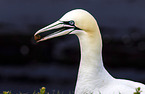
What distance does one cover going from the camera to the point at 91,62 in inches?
218

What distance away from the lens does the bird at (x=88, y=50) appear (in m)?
5.40

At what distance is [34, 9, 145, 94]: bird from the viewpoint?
17.7 ft

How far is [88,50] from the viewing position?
5496 millimetres

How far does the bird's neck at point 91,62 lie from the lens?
5.47 metres

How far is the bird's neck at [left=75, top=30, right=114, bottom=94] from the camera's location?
547cm

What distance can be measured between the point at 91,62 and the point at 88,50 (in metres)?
0.25

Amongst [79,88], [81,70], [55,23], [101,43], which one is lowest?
[79,88]

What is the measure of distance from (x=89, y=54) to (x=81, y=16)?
2.48ft

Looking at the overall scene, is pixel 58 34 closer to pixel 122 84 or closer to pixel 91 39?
pixel 91 39

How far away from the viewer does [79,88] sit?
562cm

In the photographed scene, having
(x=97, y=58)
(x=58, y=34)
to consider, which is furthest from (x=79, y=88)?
(x=58, y=34)

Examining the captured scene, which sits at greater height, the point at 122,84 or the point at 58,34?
the point at 58,34

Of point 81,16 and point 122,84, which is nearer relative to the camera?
point 81,16

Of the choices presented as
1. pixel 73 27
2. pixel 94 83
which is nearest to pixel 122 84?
pixel 94 83
